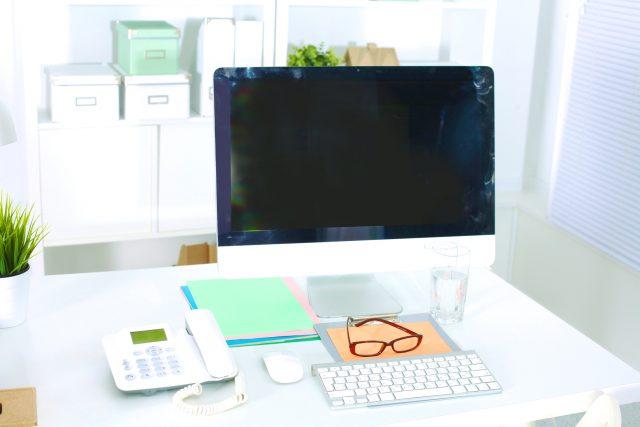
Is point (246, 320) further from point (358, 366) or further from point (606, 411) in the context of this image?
point (606, 411)

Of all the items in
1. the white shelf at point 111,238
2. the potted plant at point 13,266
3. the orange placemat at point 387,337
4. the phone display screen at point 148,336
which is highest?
the potted plant at point 13,266

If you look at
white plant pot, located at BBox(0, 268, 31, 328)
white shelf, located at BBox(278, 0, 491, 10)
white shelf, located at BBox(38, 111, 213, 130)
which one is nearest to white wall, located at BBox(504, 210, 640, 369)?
white shelf, located at BBox(278, 0, 491, 10)

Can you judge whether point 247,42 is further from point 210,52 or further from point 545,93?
point 545,93

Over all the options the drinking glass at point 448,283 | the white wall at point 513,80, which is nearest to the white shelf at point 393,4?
the white wall at point 513,80

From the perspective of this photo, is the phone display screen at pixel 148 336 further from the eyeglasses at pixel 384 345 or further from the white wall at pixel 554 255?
the white wall at pixel 554 255

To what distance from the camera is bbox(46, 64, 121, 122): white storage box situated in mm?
Answer: 2820

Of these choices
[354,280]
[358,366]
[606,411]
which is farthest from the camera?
[354,280]

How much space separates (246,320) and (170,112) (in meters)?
1.32

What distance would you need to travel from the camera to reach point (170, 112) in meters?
2.95

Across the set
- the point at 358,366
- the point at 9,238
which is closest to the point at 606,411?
the point at 358,366

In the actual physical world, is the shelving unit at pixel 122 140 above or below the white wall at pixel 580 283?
above

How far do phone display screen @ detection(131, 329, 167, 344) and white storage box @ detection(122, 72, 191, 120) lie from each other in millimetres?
1418

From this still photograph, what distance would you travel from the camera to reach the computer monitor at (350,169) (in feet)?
5.67

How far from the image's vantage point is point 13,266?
1.72 meters
